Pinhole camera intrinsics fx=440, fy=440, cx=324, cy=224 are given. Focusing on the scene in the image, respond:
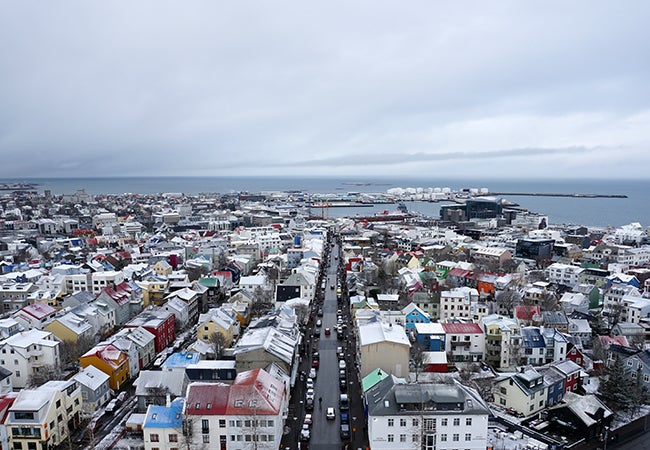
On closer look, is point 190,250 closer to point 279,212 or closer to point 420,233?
point 420,233

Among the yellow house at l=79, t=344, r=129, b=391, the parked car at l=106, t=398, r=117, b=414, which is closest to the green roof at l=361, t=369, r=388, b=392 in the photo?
the parked car at l=106, t=398, r=117, b=414

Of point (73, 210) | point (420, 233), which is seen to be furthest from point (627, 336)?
point (73, 210)

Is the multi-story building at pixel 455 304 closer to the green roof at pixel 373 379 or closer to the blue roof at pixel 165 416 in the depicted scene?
the green roof at pixel 373 379

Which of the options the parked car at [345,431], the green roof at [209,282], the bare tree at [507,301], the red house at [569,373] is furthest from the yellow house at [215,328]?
the bare tree at [507,301]

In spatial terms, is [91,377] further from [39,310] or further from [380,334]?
[380,334]

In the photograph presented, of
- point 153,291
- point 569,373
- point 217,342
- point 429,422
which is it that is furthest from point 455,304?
point 153,291
